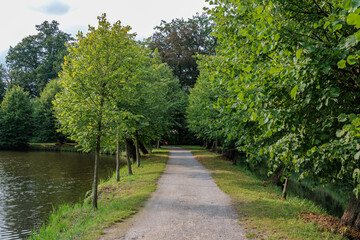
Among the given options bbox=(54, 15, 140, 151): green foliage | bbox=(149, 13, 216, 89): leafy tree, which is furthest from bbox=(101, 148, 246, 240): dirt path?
bbox=(149, 13, 216, 89): leafy tree

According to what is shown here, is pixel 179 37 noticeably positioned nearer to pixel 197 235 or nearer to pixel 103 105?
pixel 103 105

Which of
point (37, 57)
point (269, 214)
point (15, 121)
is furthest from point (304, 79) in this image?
point (37, 57)

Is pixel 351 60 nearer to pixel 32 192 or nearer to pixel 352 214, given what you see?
pixel 352 214

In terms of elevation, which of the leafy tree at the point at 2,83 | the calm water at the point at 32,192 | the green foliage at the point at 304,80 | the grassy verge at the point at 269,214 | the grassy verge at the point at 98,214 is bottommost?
the calm water at the point at 32,192

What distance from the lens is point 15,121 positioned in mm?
41594

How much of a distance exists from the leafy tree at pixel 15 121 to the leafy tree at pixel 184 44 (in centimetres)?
2325

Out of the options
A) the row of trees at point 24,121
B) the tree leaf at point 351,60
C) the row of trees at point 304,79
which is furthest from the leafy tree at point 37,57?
the tree leaf at point 351,60

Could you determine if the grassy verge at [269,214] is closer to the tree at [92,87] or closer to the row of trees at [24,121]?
the tree at [92,87]

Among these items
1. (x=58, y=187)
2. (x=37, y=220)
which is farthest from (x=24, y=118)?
(x=37, y=220)

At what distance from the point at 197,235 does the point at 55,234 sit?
370 cm

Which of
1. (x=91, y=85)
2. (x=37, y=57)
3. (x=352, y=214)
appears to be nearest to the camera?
(x=352, y=214)

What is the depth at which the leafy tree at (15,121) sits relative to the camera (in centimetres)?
4088

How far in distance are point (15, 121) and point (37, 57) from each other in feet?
105

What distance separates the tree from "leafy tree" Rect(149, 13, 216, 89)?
36.9 metres
